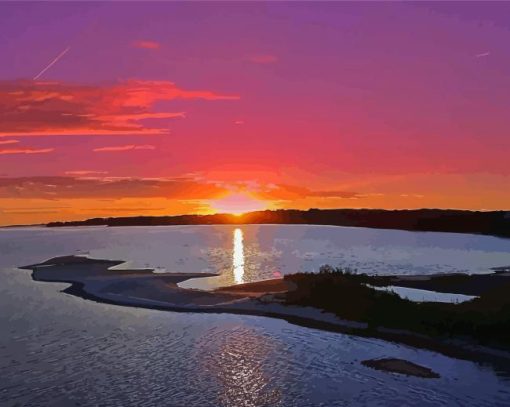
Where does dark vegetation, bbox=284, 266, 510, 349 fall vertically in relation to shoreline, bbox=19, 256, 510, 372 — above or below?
above

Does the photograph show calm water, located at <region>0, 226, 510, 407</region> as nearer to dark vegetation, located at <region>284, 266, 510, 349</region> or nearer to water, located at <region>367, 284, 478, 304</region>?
dark vegetation, located at <region>284, 266, 510, 349</region>

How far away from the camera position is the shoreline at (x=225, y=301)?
3200 centimetres

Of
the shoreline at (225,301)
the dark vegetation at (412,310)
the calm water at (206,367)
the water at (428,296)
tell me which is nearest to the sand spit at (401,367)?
the calm water at (206,367)

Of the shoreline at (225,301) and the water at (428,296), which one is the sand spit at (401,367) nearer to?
the shoreline at (225,301)

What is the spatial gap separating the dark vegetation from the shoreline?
1.98 ft

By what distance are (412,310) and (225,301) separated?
1686cm

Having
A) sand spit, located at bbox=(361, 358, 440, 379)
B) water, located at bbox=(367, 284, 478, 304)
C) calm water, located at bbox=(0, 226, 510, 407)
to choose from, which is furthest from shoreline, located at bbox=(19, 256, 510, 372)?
water, located at bbox=(367, 284, 478, 304)

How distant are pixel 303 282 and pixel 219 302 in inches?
306

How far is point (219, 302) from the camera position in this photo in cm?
Result: 4809

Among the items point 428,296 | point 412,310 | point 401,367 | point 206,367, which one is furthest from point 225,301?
point 401,367

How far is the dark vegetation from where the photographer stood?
32.1 metres

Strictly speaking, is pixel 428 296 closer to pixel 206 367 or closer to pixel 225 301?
pixel 225 301

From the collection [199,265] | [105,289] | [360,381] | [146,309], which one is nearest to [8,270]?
[199,265]

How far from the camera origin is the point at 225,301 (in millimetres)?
48469
